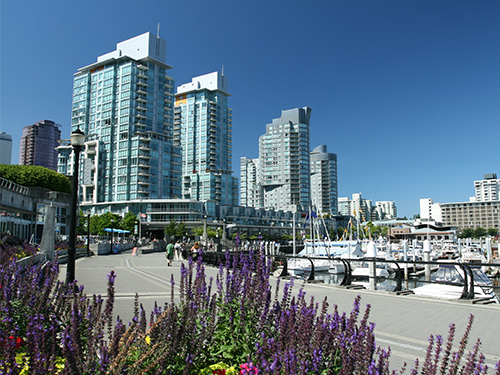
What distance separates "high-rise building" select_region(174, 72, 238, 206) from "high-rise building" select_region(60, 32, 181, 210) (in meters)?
21.8

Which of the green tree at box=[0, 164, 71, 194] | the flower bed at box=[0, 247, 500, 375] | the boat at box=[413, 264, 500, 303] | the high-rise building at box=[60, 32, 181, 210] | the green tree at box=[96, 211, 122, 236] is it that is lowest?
the boat at box=[413, 264, 500, 303]

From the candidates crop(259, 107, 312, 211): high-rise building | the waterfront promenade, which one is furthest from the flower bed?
crop(259, 107, 312, 211): high-rise building

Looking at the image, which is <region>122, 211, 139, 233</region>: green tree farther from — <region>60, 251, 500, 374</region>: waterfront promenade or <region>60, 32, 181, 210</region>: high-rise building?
<region>60, 251, 500, 374</region>: waterfront promenade

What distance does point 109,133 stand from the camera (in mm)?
97625

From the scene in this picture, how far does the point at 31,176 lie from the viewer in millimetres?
71312

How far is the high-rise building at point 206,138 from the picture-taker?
126m

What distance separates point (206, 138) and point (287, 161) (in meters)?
43.9

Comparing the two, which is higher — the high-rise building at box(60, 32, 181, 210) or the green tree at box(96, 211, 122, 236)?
the high-rise building at box(60, 32, 181, 210)

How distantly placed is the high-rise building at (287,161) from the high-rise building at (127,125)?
68611mm

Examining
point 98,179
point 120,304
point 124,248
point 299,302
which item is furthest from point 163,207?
point 299,302

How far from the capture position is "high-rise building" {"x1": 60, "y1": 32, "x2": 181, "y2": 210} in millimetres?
95438

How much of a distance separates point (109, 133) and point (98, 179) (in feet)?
37.8

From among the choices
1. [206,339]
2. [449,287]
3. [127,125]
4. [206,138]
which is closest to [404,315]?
[206,339]

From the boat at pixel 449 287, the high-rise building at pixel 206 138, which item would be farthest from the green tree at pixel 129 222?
the boat at pixel 449 287
